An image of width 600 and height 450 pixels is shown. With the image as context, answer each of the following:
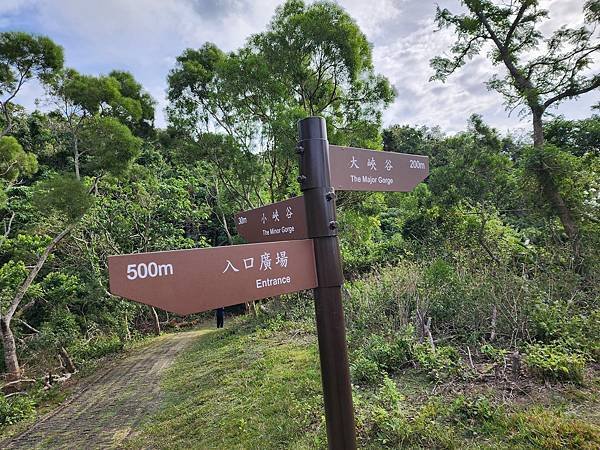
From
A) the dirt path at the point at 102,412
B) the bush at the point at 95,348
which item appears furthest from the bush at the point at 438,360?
the bush at the point at 95,348

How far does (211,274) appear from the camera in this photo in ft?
4.34

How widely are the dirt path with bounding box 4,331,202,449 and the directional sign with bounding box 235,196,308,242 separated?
11.4ft

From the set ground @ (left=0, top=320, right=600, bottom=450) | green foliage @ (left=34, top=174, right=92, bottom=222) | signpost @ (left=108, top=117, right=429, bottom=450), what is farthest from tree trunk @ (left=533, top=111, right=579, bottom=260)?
green foliage @ (left=34, top=174, right=92, bottom=222)

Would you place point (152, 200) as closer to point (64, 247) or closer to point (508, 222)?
point (64, 247)

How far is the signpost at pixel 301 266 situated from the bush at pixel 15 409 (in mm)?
6687

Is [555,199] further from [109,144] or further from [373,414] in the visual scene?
[109,144]

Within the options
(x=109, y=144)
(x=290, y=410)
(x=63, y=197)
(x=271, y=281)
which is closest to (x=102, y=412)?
(x=290, y=410)

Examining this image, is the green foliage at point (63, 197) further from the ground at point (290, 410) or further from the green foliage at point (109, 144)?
the ground at point (290, 410)

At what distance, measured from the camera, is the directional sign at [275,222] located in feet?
5.49

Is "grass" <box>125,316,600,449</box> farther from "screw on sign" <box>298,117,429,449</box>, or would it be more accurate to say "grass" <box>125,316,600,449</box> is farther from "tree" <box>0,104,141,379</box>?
"tree" <box>0,104,141,379</box>

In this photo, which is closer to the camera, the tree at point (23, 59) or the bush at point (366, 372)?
the bush at point (366, 372)

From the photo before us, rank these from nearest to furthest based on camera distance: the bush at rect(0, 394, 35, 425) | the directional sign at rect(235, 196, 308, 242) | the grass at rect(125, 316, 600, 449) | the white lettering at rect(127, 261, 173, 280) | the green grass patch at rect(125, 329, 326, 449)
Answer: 1. the white lettering at rect(127, 261, 173, 280)
2. the directional sign at rect(235, 196, 308, 242)
3. the grass at rect(125, 316, 600, 449)
4. the green grass patch at rect(125, 329, 326, 449)
5. the bush at rect(0, 394, 35, 425)

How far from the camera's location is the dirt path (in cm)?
427

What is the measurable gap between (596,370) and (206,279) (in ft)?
12.0
